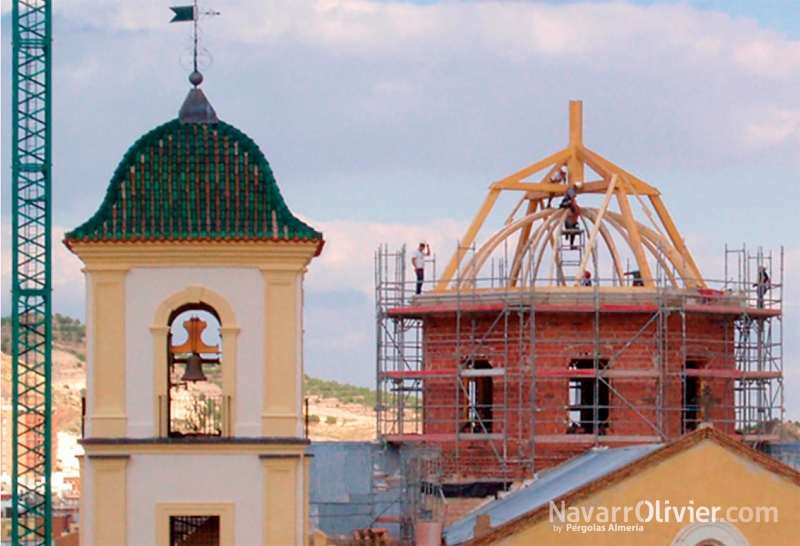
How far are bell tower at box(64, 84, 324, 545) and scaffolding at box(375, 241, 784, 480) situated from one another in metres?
12.5

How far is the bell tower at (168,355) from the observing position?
32.9 metres

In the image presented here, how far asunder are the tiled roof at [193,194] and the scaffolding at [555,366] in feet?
40.0

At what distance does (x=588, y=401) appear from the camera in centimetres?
4831

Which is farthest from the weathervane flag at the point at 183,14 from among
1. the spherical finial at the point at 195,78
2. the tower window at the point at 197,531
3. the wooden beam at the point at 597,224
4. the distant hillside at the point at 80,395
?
the distant hillside at the point at 80,395

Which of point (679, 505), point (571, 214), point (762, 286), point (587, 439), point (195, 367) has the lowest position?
point (679, 505)

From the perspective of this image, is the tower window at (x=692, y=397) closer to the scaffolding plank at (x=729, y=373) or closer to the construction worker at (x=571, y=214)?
the scaffolding plank at (x=729, y=373)

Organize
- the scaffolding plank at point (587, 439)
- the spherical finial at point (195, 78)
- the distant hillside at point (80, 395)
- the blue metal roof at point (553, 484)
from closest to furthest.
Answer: the spherical finial at point (195, 78)
the blue metal roof at point (553, 484)
the scaffolding plank at point (587, 439)
the distant hillside at point (80, 395)

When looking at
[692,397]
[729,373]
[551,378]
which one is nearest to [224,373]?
[551,378]

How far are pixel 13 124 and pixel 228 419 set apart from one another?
799 inches

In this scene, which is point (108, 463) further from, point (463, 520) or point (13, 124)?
point (13, 124)

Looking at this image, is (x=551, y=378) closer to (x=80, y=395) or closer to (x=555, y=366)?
(x=555, y=366)

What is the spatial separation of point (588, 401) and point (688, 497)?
45.2ft

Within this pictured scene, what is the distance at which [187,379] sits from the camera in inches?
1379

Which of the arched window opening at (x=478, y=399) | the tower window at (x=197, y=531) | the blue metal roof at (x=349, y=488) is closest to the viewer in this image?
the tower window at (x=197, y=531)
